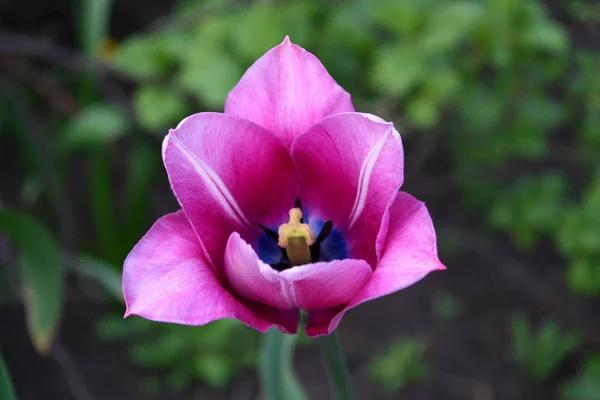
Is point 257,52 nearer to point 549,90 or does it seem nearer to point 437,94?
point 437,94

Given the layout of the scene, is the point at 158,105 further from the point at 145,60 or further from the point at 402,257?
the point at 402,257

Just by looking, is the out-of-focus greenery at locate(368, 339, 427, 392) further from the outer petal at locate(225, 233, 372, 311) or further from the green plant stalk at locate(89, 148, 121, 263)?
the outer petal at locate(225, 233, 372, 311)

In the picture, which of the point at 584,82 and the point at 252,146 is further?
the point at 584,82

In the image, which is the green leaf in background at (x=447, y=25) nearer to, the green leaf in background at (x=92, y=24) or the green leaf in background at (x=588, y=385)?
the green leaf in background at (x=588, y=385)

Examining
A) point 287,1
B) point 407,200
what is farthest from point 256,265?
point 287,1

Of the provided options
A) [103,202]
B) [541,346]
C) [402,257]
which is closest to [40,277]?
[103,202]

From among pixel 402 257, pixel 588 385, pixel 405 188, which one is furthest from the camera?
pixel 405 188
